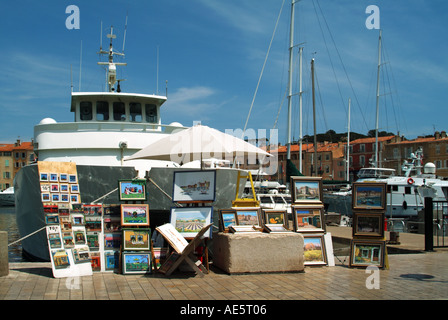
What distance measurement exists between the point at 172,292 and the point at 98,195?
4.72 m

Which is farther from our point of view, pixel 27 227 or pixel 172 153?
Answer: pixel 27 227

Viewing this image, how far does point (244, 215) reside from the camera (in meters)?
8.67

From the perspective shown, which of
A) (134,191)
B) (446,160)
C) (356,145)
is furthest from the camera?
(356,145)

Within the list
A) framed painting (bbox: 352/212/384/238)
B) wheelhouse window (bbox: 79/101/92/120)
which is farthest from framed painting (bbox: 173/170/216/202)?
wheelhouse window (bbox: 79/101/92/120)

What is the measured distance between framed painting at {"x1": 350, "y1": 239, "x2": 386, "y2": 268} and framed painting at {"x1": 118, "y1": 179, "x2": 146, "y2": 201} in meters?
4.10

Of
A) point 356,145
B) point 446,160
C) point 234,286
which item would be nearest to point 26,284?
point 234,286

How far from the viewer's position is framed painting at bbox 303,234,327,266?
28.0ft

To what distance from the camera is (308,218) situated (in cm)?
880

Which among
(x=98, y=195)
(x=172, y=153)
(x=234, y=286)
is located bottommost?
(x=234, y=286)

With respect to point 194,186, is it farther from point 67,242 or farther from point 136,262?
point 67,242

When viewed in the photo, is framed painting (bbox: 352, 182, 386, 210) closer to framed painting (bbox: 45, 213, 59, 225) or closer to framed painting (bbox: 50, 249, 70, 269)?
framed painting (bbox: 50, 249, 70, 269)

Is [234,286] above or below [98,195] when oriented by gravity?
below
